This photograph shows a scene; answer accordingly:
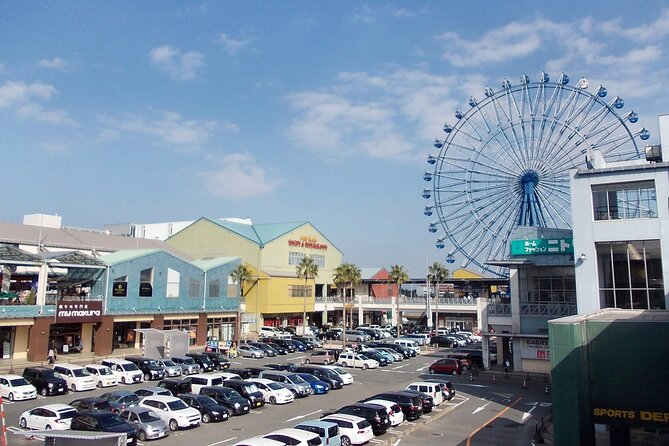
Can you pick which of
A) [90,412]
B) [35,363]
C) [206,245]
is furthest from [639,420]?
[206,245]

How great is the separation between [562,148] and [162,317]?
45.4 m

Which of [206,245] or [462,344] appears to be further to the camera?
[206,245]

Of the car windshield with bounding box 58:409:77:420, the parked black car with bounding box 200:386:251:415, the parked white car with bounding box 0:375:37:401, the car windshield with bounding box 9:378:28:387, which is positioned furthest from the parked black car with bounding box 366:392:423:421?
the car windshield with bounding box 9:378:28:387

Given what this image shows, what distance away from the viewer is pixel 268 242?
273ft

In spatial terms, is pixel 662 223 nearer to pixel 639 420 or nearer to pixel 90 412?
pixel 639 420

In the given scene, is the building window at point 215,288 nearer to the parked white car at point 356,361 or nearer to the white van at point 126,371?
the parked white car at point 356,361

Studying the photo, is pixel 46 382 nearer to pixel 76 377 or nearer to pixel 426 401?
pixel 76 377

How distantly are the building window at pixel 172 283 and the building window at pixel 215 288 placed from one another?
5.35 m

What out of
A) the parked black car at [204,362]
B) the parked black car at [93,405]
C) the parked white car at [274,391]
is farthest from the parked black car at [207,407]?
the parked black car at [204,362]

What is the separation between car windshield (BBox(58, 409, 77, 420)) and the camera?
25.0 m

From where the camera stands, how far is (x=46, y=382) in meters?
34.0

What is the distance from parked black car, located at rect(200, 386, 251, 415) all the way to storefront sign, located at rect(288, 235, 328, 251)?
5697cm

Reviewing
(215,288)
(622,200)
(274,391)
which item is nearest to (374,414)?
(274,391)

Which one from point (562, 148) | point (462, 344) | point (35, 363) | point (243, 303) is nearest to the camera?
point (35, 363)
